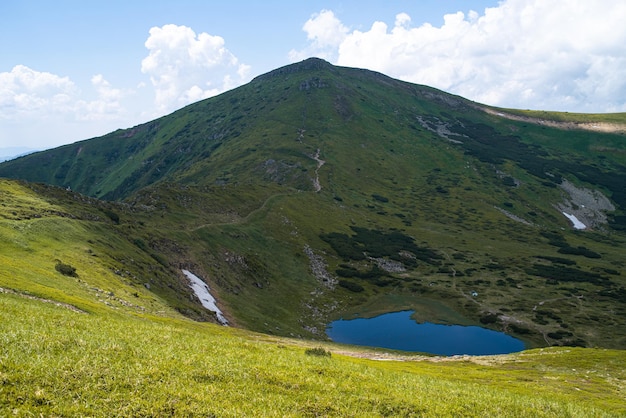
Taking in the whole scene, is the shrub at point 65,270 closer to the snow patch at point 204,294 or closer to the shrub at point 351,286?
the snow patch at point 204,294

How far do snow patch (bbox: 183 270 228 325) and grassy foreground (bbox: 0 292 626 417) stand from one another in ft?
140

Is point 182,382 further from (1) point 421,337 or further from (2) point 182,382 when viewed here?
(1) point 421,337

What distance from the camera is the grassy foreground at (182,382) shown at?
52.0 ft

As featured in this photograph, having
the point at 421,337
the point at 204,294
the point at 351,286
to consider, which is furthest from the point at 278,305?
the point at 421,337

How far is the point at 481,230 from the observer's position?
192 meters

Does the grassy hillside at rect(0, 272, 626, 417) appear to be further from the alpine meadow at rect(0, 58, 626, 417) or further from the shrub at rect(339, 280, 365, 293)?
the shrub at rect(339, 280, 365, 293)

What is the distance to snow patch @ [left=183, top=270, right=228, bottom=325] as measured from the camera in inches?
2860

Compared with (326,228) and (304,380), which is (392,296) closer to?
(326,228)

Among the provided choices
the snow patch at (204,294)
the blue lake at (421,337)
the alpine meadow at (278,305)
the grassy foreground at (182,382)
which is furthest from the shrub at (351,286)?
the grassy foreground at (182,382)

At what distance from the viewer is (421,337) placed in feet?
316

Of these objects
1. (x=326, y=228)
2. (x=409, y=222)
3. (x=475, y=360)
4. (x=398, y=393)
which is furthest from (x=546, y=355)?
(x=409, y=222)

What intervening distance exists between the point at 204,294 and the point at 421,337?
52.8 metres

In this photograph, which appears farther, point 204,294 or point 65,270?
point 204,294

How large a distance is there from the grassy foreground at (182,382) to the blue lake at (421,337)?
2484 inches
